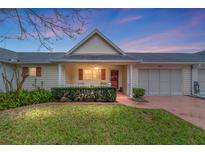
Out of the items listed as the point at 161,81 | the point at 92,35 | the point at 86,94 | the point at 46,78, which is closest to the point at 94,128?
the point at 86,94

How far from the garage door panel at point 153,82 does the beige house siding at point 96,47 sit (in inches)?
143

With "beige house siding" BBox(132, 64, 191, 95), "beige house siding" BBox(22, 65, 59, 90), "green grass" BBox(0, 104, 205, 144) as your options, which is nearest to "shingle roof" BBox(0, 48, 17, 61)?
"beige house siding" BBox(22, 65, 59, 90)

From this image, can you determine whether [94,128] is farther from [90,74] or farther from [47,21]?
[90,74]

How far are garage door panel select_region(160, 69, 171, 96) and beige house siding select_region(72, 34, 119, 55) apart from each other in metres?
4.51

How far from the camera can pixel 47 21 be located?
689cm

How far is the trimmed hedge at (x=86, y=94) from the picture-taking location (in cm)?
1282

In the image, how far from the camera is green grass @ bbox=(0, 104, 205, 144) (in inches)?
244

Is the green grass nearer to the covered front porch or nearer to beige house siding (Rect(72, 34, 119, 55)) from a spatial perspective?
beige house siding (Rect(72, 34, 119, 55))

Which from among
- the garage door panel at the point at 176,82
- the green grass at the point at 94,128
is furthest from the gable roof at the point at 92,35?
the green grass at the point at 94,128
